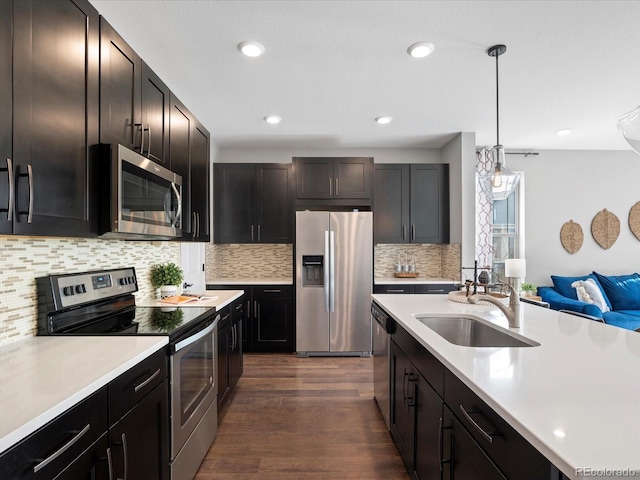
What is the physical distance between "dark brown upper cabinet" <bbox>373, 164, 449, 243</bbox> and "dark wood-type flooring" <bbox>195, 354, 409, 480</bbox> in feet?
5.89

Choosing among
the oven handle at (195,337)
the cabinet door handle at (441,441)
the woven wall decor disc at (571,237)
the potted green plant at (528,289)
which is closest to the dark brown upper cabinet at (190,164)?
the oven handle at (195,337)

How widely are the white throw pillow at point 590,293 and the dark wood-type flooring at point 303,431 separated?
2.82 m

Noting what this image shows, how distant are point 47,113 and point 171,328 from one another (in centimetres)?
102

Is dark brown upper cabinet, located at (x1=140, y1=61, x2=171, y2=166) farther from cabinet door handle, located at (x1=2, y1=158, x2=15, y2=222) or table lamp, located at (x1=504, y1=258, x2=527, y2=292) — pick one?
table lamp, located at (x1=504, y1=258, x2=527, y2=292)

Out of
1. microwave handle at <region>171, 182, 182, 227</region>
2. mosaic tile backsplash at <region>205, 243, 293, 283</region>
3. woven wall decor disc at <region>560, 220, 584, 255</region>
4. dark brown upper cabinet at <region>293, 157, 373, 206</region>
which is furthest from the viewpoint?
woven wall decor disc at <region>560, 220, 584, 255</region>

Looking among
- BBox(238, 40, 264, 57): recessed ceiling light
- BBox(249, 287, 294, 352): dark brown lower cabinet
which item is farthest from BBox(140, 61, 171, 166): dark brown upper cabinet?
BBox(249, 287, 294, 352): dark brown lower cabinet

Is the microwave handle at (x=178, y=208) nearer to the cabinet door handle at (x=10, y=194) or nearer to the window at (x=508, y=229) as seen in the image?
the cabinet door handle at (x=10, y=194)

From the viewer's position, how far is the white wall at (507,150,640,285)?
4.80 meters

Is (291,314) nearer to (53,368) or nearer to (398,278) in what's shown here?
(398,278)

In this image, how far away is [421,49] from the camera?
7.51 ft

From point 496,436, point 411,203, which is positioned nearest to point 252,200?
point 411,203

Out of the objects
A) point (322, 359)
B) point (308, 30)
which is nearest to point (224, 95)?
point (308, 30)

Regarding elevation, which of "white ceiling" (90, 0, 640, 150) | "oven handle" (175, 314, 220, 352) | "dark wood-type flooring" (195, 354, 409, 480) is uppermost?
"white ceiling" (90, 0, 640, 150)

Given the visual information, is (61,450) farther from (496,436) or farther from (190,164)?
(190,164)
